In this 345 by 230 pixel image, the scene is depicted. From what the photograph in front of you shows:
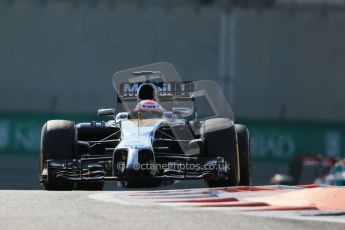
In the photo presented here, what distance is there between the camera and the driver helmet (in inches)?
474

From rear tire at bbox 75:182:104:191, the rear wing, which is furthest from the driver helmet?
rear tire at bbox 75:182:104:191

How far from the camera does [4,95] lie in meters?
36.6

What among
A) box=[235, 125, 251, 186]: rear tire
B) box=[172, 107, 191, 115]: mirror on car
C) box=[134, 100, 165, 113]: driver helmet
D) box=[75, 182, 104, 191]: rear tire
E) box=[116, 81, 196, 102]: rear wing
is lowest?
box=[75, 182, 104, 191]: rear tire

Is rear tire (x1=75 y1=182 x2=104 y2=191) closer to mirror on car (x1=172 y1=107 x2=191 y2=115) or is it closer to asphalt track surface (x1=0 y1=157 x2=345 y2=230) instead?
mirror on car (x1=172 y1=107 x2=191 y2=115)

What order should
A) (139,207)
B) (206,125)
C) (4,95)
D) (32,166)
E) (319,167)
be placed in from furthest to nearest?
(4,95), (32,166), (319,167), (206,125), (139,207)

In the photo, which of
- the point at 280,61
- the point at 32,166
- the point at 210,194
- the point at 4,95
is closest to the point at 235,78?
the point at 280,61

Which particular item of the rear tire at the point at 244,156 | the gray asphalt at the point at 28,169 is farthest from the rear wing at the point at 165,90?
the gray asphalt at the point at 28,169

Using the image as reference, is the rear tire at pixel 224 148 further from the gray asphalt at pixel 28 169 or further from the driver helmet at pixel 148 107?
the gray asphalt at pixel 28 169

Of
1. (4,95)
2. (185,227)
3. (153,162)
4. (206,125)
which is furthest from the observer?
(4,95)

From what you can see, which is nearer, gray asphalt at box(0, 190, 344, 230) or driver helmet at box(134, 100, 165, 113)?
gray asphalt at box(0, 190, 344, 230)

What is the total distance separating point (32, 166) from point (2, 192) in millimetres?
15947

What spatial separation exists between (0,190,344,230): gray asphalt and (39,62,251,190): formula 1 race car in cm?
276

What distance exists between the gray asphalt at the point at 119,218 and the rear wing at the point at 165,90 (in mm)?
4567

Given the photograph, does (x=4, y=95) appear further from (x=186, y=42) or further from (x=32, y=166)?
(x=32, y=166)
